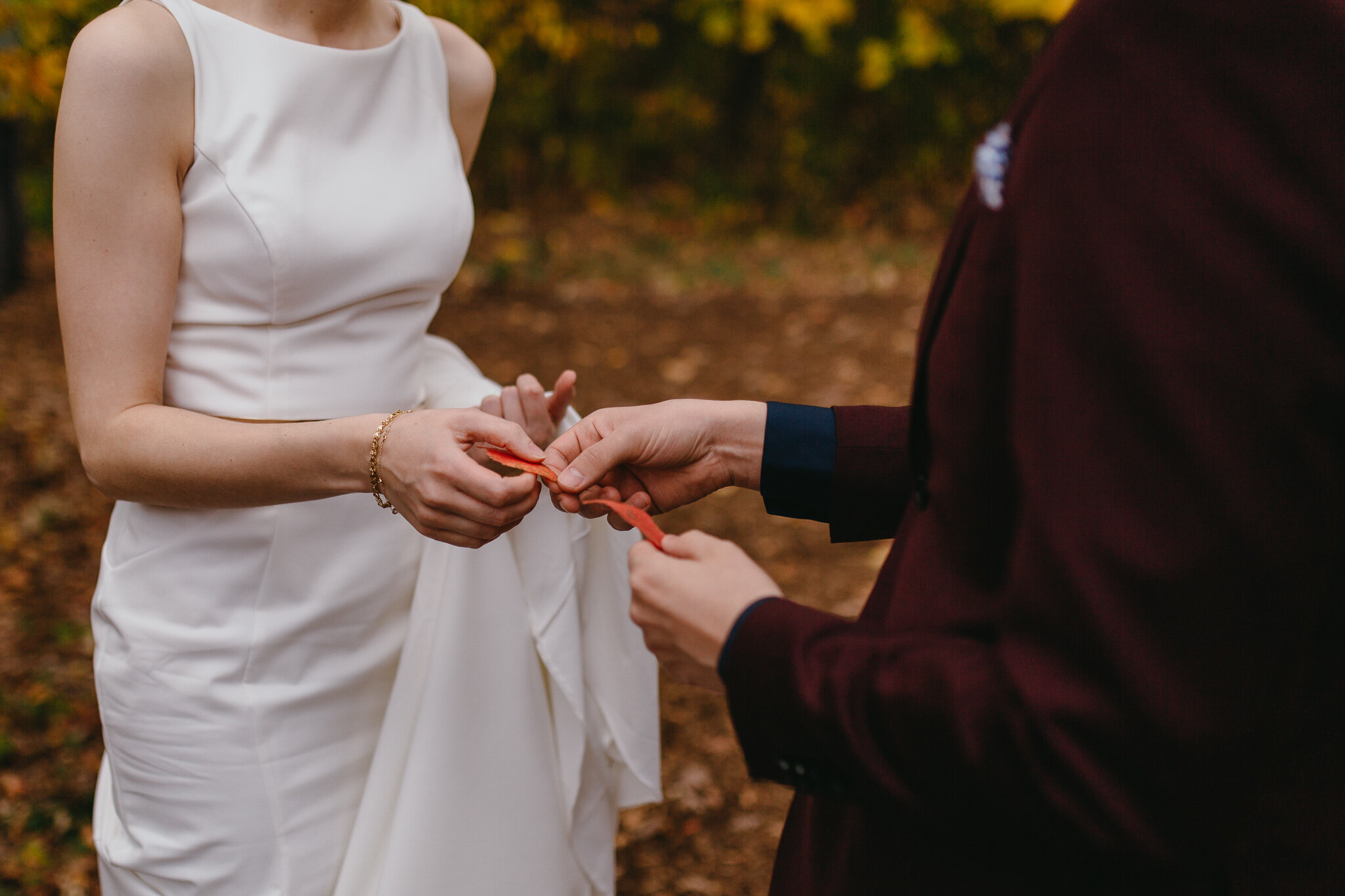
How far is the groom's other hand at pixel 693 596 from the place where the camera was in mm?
1149

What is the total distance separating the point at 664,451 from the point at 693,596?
23.9 inches

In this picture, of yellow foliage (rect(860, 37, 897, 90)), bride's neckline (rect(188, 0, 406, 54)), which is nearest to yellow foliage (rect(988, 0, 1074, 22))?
yellow foliage (rect(860, 37, 897, 90))

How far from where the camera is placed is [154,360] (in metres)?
1.65

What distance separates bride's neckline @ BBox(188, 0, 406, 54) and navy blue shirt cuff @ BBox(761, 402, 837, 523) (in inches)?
41.6

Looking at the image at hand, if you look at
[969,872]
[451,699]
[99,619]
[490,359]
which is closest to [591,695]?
[451,699]

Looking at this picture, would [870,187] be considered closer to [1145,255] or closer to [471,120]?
[471,120]

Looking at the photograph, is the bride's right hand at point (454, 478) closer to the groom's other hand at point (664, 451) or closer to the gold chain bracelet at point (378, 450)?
the gold chain bracelet at point (378, 450)

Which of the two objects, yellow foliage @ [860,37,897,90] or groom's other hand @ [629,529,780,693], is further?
yellow foliage @ [860,37,897,90]

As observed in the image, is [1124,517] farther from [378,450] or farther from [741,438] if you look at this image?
[378,450]

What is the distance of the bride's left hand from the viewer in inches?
75.9

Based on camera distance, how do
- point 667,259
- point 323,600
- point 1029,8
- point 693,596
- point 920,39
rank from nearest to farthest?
1. point 693,596
2. point 323,600
3. point 1029,8
4. point 920,39
5. point 667,259

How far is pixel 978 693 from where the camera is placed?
95cm

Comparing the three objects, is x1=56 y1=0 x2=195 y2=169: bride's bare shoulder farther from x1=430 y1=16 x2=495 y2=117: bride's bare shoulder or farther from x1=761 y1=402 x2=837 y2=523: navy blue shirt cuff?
x1=761 y1=402 x2=837 y2=523: navy blue shirt cuff

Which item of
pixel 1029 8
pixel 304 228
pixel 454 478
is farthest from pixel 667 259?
A: pixel 454 478
